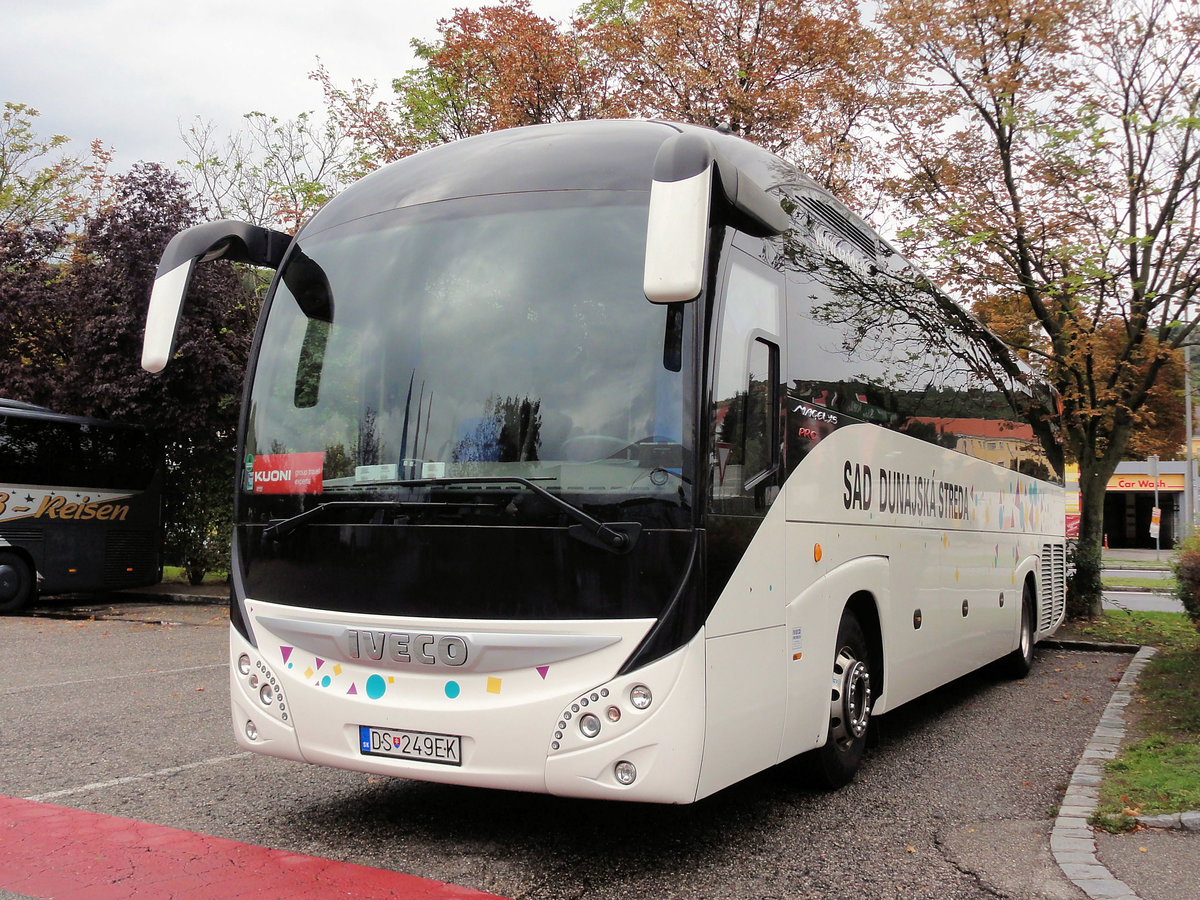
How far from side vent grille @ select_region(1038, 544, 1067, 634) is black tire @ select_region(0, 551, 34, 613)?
15.2 metres

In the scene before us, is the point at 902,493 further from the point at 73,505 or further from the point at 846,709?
the point at 73,505

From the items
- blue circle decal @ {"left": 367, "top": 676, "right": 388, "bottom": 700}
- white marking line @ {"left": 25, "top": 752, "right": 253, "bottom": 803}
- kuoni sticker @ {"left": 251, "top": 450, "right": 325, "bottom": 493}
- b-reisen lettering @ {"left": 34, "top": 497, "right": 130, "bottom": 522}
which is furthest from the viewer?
b-reisen lettering @ {"left": 34, "top": 497, "right": 130, "bottom": 522}

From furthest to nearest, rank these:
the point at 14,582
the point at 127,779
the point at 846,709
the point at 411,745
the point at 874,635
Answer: the point at 14,582 < the point at 874,635 < the point at 127,779 < the point at 846,709 < the point at 411,745

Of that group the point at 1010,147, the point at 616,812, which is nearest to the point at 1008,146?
the point at 1010,147

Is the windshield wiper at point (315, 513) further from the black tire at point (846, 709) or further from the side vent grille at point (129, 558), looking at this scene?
the side vent grille at point (129, 558)

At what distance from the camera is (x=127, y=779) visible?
6.12 meters

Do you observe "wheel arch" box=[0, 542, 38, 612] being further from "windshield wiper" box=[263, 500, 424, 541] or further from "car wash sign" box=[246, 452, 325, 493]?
"windshield wiper" box=[263, 500, 424, 541]

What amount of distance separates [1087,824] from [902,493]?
8.13ft

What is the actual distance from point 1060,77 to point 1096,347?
12.7ft

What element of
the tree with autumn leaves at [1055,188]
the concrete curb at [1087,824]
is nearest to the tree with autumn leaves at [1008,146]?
the tree with autumn leaves at [1055,188]

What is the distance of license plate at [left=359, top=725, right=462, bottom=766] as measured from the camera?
4.39 m

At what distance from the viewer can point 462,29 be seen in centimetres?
2052

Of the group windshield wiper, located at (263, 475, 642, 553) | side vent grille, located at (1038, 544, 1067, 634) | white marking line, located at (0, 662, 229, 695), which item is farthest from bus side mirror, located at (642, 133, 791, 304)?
side vent grille, located at (1038, 544, 1067, 634)

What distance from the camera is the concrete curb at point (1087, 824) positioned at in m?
4.43
